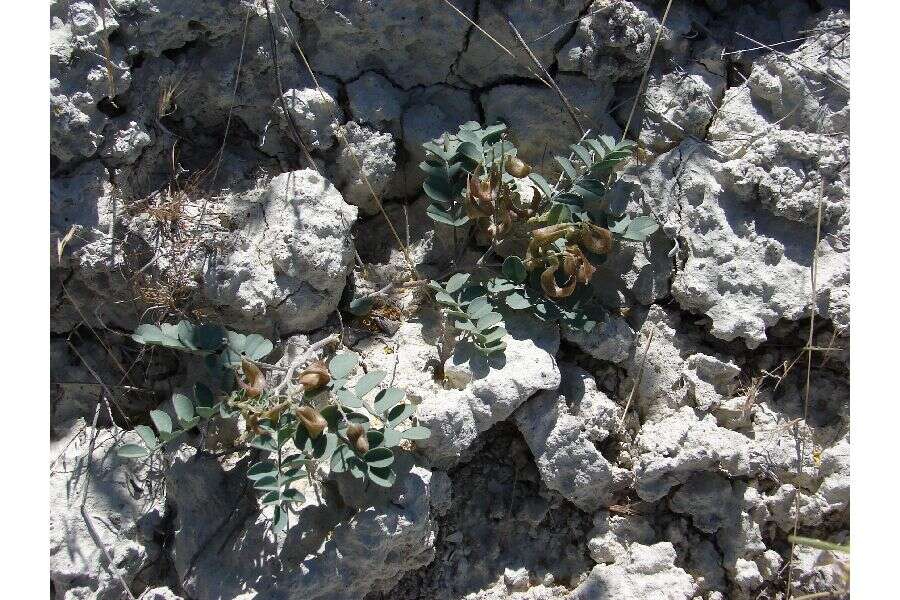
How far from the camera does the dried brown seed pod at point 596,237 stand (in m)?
2.70

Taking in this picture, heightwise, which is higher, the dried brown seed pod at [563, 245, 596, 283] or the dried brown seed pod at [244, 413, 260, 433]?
the dried brown seed pod at [563, 245, 596, 283]

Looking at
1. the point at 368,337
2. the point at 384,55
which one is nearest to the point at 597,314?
the point at 368,337

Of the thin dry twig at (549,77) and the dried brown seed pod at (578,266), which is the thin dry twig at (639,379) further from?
the thin dry twig at (549,77)

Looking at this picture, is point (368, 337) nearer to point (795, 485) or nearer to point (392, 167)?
point (392, 167)

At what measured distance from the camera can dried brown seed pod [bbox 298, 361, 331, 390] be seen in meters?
2.41

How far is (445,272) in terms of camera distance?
9.59ft

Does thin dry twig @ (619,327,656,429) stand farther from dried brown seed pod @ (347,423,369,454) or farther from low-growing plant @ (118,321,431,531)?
dried brown seed pod @ (347,423,369,454)

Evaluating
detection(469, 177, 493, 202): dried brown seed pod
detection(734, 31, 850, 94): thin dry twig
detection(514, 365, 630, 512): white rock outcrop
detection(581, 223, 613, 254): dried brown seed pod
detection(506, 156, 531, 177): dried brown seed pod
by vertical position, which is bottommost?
detection(514, 365, 630, 512): white rock outcrop

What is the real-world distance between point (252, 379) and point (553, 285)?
3.28 ft

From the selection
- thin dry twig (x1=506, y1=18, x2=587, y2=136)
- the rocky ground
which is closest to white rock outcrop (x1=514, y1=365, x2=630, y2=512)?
the rocky ground

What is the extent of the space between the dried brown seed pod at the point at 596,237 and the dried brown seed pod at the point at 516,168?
0.28 meters

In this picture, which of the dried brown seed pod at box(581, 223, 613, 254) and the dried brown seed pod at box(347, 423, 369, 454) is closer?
the dried brown seed pod at box(347, 423, 369, 454)

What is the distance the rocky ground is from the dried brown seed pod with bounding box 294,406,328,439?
9.9 inches

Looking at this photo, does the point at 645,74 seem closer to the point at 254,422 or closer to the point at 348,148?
the point at 348,148
